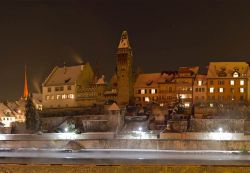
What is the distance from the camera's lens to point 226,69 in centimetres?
8300

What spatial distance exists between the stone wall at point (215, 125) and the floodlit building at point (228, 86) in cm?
1087

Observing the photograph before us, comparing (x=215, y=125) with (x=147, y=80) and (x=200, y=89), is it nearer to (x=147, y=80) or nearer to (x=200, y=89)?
(x=200, y=89)

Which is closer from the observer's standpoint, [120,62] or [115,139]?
[115,139]

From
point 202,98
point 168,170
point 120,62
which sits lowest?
point 168,170

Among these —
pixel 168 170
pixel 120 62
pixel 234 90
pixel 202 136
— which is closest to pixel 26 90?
pixel 120 62

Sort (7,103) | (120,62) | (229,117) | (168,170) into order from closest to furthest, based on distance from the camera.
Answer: (168,170), (229,117), (120,62), (7,103)

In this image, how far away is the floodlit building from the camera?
8062cm

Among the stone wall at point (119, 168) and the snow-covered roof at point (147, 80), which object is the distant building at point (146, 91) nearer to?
the snow-covered roof at point (147, 80)

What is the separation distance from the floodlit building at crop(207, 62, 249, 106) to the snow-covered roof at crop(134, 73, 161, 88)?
10.9 m

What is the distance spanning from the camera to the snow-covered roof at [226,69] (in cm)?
8162

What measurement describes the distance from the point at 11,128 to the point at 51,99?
15.8 meters

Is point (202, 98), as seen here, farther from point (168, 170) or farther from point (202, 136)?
point (168, 170)

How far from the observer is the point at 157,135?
211 feet

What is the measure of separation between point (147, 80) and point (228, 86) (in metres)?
16.2
